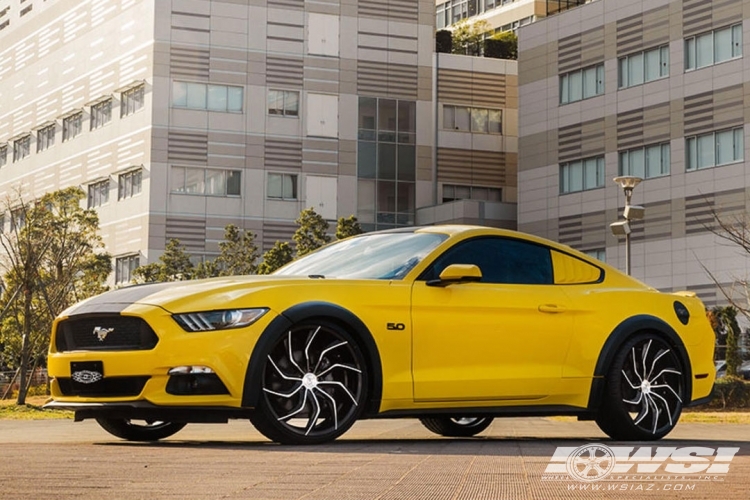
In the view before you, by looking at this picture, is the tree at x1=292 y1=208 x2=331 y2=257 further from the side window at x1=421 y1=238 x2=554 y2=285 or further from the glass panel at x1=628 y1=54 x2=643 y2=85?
the side window at x1=421 y1=238 x2=554 y2=285

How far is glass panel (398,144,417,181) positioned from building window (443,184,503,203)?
174cm

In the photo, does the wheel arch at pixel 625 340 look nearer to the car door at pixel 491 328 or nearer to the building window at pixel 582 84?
the car door at pixel 491 328

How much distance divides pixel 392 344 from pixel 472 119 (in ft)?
188

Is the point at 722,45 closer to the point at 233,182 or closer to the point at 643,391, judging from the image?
the point at 233,182

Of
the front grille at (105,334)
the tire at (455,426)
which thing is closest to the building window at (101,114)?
the tire at (455,426)

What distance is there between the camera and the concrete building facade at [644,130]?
161 ft

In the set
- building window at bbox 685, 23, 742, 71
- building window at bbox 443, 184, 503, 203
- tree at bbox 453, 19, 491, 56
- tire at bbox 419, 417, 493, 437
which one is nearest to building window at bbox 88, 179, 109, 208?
building window at bbox 443, 184, 503, 203

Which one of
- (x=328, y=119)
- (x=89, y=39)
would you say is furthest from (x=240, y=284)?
(x=89, y=39)

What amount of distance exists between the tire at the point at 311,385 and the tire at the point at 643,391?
2.21m

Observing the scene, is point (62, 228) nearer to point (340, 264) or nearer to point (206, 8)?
point (206, 8)

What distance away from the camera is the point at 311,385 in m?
8.81

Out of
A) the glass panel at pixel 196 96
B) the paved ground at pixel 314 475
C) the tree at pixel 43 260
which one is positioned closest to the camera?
the paved ground at pixel 314 475

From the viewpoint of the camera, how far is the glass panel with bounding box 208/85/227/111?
60719 mm

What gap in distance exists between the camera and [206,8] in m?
60.6
